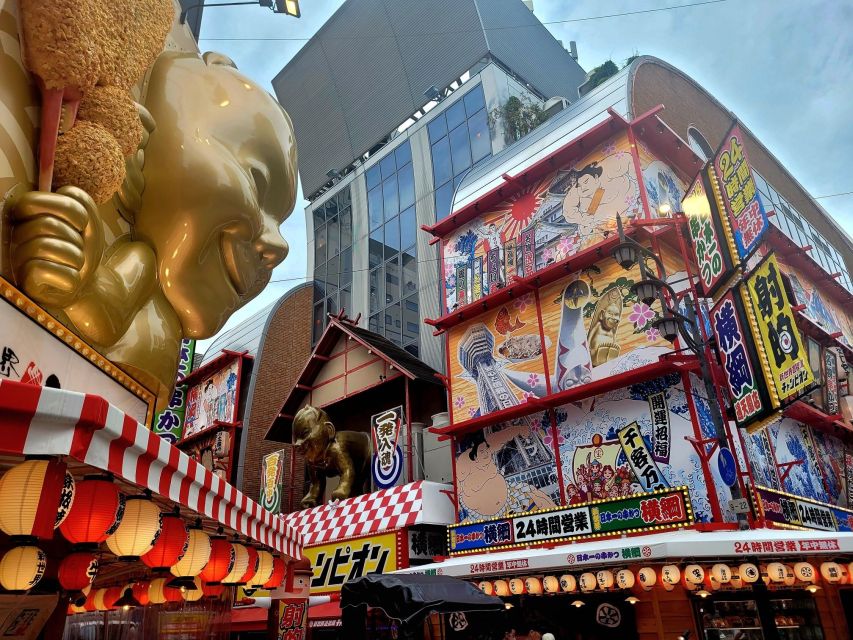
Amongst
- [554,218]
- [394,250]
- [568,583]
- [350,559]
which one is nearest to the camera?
[568,583]

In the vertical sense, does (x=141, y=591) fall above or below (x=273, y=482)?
below

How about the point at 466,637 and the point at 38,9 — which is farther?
the point at 466,637

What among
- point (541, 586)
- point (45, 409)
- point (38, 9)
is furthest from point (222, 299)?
point (541, 586)

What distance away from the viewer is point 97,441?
3.54 m

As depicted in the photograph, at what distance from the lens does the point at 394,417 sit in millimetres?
15977

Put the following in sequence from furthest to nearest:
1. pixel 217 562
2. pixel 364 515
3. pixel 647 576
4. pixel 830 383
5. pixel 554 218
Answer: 1. pixel 830 383
2. pixel 364 515
3. pixel 554 218
4. pixel 647 576
5. pixel 217 562

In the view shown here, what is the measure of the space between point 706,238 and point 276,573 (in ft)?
30.8

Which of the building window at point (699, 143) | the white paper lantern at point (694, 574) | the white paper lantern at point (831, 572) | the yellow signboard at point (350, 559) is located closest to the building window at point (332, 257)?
the yellow signboard at point (350, 559)

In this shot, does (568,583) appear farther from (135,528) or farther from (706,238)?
(135,528)

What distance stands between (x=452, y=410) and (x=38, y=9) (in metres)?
12.1

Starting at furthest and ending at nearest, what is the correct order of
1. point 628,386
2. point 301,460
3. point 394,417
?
point 301,460, point 394,417, point 628,386

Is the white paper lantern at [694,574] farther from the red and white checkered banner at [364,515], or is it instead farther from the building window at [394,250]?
the building window at [394,250]

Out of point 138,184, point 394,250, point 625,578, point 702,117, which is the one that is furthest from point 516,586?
point 394,250

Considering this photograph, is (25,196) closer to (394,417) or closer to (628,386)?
(628,386)
